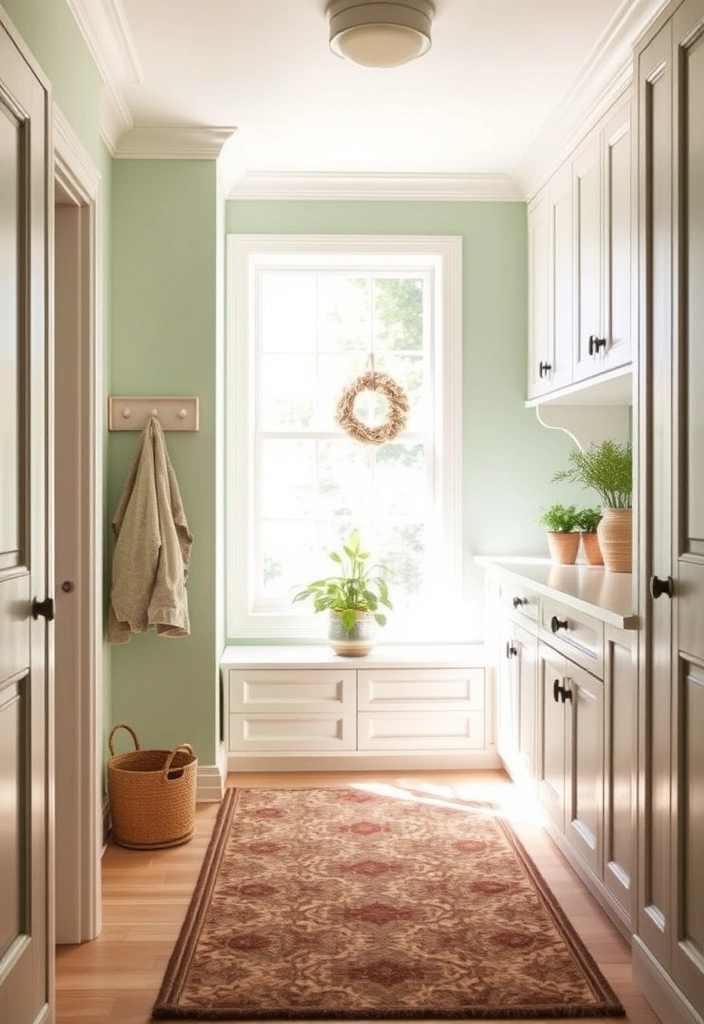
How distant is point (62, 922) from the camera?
268 cm

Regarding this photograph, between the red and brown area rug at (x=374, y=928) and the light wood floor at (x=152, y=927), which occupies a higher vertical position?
the red and brown area rug at (x=374, y=928)

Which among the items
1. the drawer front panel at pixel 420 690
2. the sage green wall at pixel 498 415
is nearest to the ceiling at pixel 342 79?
the sage green wall at pixel 498 415

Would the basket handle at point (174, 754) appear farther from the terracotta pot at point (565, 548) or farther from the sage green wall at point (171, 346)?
the terracotta pot at point (565, 548)

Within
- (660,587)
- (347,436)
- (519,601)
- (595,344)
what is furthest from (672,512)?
(347,436)

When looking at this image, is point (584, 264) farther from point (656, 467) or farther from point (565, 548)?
point (656, 467)

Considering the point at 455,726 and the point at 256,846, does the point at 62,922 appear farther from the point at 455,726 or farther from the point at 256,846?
the point at 455,726

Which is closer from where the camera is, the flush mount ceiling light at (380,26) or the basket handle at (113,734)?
the flush mount ceiling light at (380,26)

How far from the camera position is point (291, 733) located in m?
4.21

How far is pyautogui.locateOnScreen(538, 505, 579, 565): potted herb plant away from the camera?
402 centimetres

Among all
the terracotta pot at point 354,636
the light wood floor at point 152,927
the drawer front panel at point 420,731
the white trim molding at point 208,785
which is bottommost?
the light wood floor at point 152,927

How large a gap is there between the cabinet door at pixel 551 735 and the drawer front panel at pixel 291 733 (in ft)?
3.47

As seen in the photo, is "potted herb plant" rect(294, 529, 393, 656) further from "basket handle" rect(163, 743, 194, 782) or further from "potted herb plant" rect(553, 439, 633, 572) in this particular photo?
"potted herb plant" rect(553, 439, 633, 572)

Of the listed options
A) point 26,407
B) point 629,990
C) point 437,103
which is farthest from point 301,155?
point 629,990

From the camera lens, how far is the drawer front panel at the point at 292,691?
4.15 metres
